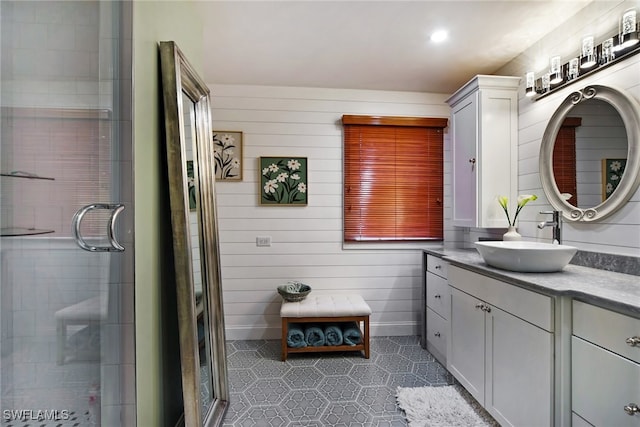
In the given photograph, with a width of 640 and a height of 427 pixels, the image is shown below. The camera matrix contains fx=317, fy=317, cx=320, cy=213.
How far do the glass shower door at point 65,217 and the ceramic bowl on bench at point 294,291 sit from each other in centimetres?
176

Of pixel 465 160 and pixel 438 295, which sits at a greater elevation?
pixel 465 160

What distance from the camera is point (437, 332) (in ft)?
8.95

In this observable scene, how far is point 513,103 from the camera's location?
2.58 metres

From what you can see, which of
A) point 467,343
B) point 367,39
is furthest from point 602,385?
point 367,39

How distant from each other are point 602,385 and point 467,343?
93 cm

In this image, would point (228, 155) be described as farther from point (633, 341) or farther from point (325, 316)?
point (633, 341)

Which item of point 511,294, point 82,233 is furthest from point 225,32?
point 511,294

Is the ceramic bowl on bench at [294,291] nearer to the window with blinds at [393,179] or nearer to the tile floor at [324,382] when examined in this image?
the tile floor at [324,382]

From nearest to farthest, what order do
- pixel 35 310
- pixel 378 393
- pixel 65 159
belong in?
pixel 35 310 → pixel 65 159 → pixel 378 393

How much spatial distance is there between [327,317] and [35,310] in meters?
2.17

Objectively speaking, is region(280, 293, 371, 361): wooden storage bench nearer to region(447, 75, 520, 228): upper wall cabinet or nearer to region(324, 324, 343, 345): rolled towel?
region(324, 324, 343, 345): rolled towel

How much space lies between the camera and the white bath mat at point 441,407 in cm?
192

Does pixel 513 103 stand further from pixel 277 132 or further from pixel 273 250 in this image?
pixel 273 250

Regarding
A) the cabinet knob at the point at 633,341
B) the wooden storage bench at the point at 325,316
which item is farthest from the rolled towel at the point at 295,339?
the cabinet knob at the point at 633,341
